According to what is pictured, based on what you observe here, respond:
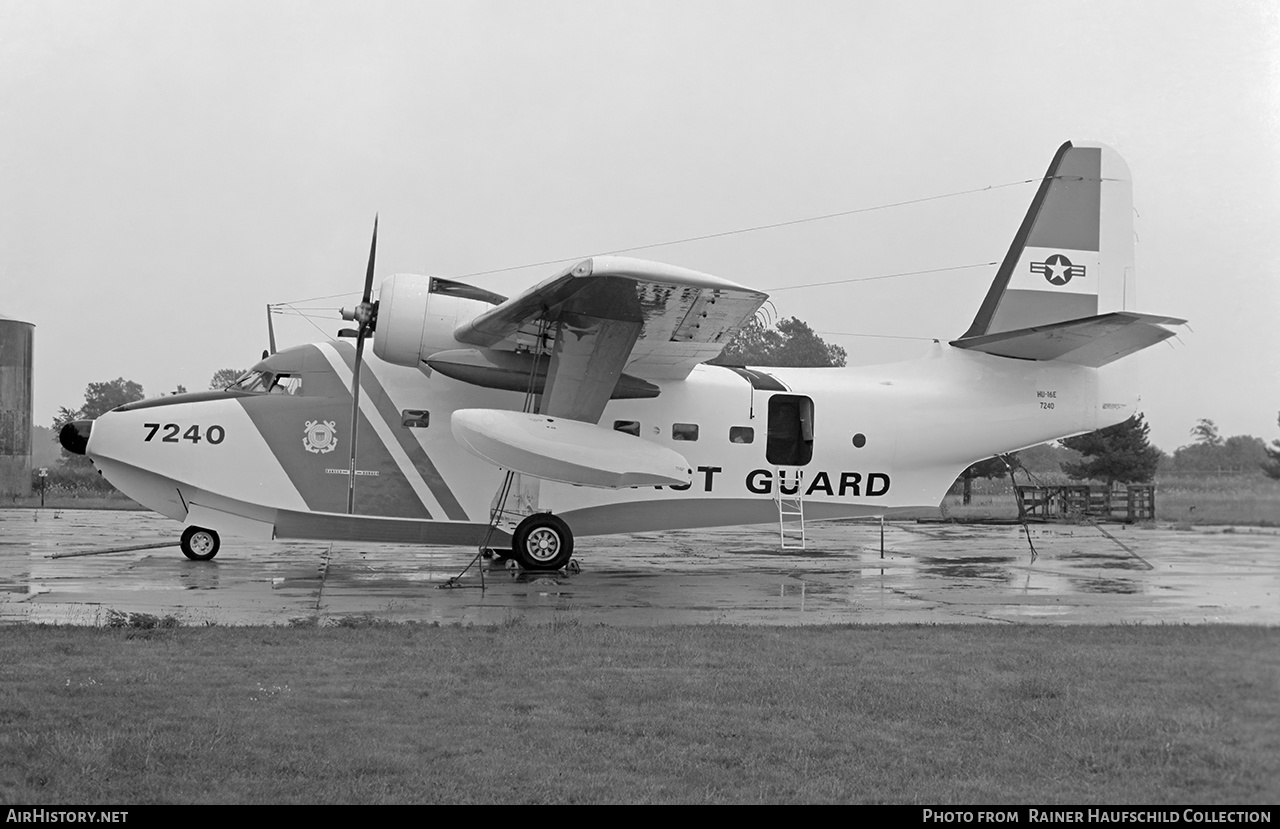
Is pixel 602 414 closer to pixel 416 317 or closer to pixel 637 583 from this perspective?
pixel 637 583

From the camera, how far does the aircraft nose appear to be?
47.8 ft

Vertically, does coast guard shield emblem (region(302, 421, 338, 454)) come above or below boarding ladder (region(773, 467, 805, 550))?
above

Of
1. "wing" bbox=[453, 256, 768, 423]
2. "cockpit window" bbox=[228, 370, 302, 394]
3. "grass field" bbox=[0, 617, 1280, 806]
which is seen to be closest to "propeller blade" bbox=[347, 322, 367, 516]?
"cockpit window" bbox=[228, 370, 302, 394]

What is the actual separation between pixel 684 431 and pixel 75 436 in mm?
9306

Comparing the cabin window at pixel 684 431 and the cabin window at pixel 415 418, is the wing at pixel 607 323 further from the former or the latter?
the cabin window at pixel 415 418

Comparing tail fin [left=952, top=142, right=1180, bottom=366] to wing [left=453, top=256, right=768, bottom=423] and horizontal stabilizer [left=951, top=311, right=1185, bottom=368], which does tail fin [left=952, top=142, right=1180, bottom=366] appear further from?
wing [left=453, top=256, right=768, bottom=423]

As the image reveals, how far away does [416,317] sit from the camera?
46.3ft

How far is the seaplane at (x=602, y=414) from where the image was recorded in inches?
536

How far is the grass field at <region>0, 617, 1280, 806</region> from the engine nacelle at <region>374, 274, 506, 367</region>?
6.69 metres

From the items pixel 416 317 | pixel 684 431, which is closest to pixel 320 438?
pixel 416 317

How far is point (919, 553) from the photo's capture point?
18.8 metres

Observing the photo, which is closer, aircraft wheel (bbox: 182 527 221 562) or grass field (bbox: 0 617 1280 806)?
grass field (bbox: 0 617 1280 806)
